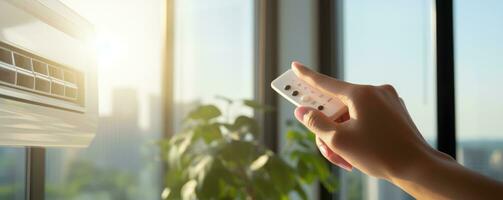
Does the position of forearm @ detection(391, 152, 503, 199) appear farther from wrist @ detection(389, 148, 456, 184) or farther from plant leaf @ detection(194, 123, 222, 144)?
plant leaf @ detection(194, 123, 222, 144)

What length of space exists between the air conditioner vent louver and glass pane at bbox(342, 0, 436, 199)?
2.17 m

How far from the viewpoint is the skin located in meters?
0.61

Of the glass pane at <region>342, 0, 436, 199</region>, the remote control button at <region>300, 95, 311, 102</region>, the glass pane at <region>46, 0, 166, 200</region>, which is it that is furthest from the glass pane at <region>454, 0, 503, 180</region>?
the remote control button at <region>300, 95, 311, 102</region>

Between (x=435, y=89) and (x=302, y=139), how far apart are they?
656mm

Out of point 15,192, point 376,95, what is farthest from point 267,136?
point 376,95

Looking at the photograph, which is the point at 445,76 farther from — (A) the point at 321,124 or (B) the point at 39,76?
(B) the point at 39,76

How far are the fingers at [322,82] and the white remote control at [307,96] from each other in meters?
0.01

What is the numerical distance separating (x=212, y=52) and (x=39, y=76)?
2.19 m

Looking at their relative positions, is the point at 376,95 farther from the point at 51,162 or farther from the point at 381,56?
the point at 381,56

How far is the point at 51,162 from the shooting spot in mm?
1740

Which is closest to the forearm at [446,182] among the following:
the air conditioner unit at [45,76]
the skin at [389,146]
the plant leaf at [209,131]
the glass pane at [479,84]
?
the skin at [389,146]

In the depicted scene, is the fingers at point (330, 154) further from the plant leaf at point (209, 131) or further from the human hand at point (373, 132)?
the plant leaf at point (209, 131)

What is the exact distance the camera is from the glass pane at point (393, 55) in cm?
269

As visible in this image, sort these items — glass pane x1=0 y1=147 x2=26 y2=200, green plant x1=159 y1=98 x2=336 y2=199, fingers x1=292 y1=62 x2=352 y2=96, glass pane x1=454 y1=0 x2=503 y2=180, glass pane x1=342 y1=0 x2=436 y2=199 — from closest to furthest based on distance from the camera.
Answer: fingers x1=292 y1=62 x2=352 y2=96, glass pane x1=0 y1=147 x2=26 y2=200, green plant x1=159 y1=98 x2=336 y2=199, glass pane x1=454 y1=0 x2=503 y2=180, glass pane x1=342 y1=0 x2=436 y2=199
